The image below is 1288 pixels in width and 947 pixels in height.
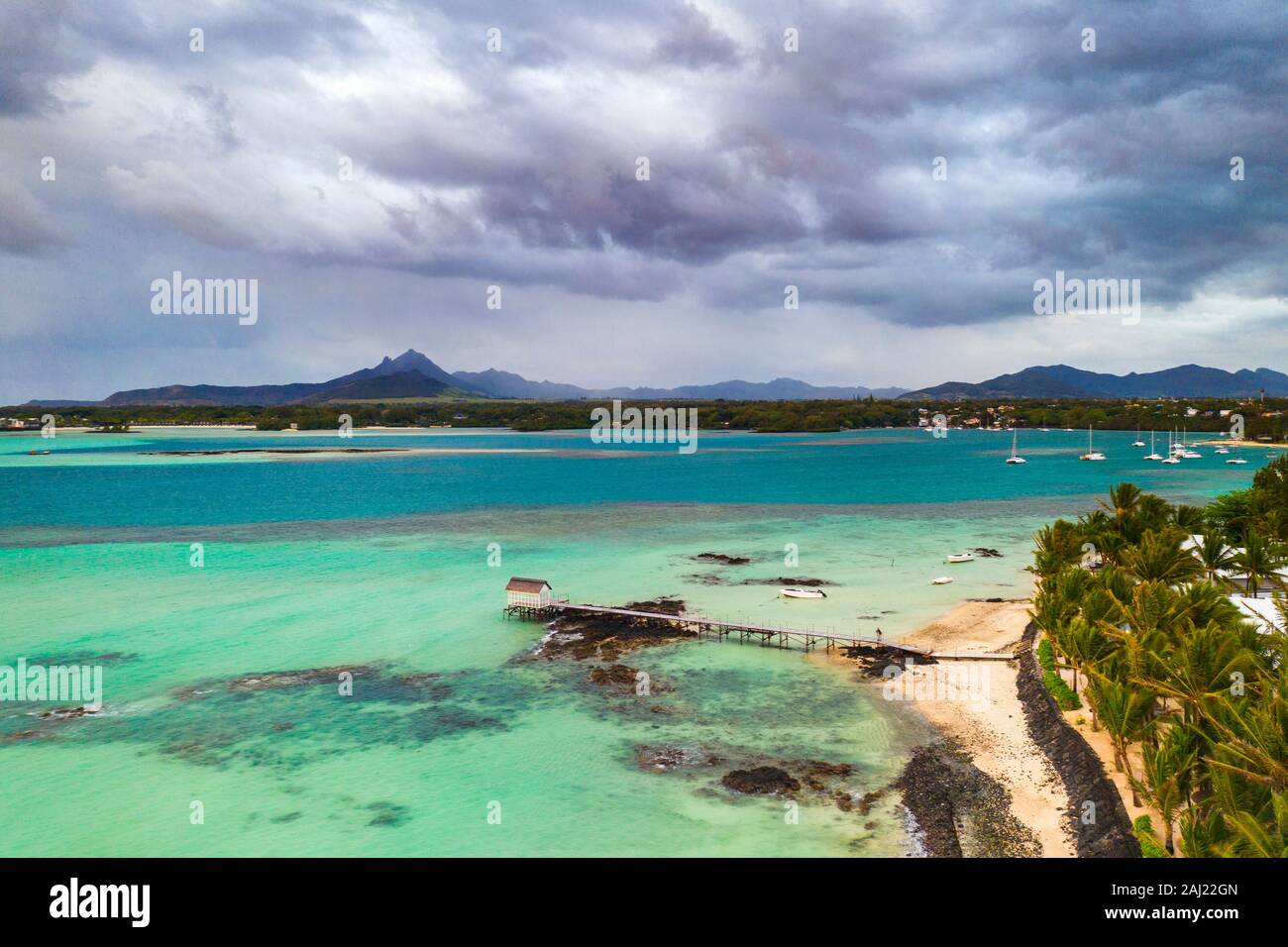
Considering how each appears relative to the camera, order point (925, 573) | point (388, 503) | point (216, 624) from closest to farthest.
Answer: point (216, 624)
point (925, 573)
point (388, 503)

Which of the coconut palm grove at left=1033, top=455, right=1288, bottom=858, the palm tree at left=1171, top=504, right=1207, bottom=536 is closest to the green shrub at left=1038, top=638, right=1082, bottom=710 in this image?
the coconut palm grove at left=1033, top=455, right=1288, bottom=858

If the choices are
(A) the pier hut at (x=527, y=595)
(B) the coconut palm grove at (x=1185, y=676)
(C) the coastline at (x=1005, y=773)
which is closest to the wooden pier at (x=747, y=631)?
(A) the pier hut at (x=527, y=595)

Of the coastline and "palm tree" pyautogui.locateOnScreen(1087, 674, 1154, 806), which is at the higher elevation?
"palm tree" pyautogui.locateOnScreen(1087, 674, 1154, 806)

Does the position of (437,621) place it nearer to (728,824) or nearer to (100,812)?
(100,812)

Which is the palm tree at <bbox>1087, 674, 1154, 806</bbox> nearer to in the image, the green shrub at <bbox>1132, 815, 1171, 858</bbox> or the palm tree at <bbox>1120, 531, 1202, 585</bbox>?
the green shrub at <bbox>1132, 815, 1171, 858</bbox>
